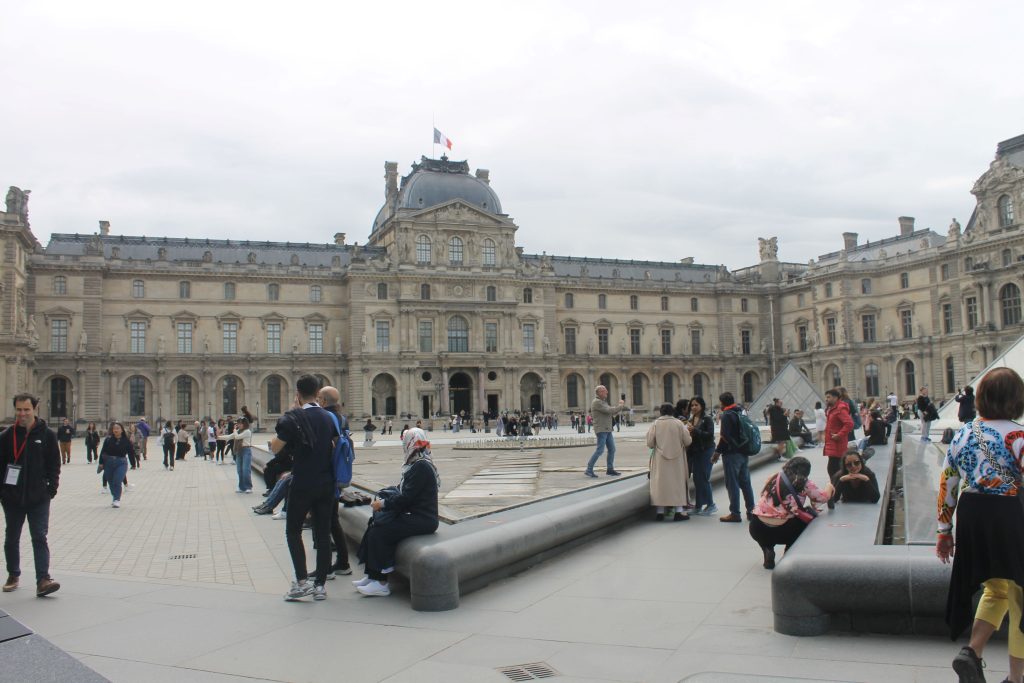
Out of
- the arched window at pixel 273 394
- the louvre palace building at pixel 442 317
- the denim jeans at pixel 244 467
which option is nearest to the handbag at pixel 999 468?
the denim jeans at pixel 244 467

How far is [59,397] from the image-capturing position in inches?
2238

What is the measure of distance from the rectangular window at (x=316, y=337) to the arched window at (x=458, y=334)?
31.7 feet

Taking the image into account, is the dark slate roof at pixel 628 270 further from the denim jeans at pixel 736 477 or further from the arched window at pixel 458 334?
the denim jeans at pixel 736 477

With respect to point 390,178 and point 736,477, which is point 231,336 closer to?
point 390,178

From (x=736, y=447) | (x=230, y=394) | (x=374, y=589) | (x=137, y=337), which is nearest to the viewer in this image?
(x=374, y=589)

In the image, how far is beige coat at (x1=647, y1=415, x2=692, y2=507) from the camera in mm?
11992

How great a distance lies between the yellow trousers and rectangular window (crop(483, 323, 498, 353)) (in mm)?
60311

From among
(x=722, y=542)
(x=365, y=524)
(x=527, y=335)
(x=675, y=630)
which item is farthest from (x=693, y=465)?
(x=527, y=335)

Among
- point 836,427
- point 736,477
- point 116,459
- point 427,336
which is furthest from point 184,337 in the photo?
point 836,427

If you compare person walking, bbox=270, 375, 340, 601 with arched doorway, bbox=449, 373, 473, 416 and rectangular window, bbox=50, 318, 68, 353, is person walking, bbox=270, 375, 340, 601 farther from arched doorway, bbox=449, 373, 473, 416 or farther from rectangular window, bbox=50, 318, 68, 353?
arched doorway, bbox=449, 373, 473, 416

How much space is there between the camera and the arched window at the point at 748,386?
77.0m

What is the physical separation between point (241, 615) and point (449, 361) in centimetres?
5589

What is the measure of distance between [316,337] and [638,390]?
27.9 m

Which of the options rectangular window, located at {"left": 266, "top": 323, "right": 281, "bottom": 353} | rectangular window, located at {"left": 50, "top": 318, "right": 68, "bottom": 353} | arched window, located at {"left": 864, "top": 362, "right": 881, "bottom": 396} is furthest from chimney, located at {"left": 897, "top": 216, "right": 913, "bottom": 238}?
rectangular window, located at {"left": 50, "top": 318, "right": 68, "bottom": 353}
